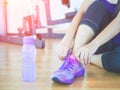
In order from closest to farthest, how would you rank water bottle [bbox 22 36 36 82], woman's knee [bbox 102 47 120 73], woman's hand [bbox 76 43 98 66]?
woman's hand [bbox 76 43 98 66], water bottle [bbox 22 36 36 82], woman's knee [bbox 102 47 120 73]

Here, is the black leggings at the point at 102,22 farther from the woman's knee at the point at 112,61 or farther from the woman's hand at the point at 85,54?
the woman's hand at the point at 85,54

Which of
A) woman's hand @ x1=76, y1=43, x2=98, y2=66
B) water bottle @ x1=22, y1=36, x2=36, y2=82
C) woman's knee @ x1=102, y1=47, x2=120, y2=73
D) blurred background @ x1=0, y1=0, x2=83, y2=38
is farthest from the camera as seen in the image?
blurred background @ x1=0, y1=0, x2=83, y2=38

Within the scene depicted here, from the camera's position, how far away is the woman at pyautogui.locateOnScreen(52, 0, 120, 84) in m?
1.29

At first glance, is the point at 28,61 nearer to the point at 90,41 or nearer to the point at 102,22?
the point at 90,41

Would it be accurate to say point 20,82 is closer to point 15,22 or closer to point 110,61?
point 110,61

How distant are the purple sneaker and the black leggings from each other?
17 centimetres

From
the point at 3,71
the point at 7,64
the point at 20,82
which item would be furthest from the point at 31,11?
the point at 20,82

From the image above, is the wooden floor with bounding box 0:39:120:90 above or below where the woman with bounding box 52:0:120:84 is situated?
below

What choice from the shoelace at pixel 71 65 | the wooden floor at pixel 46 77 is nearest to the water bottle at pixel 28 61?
the wooden floor at pixel 46 77

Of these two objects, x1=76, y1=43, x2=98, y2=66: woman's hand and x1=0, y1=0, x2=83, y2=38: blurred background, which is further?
x1=0, y1=0, x2=83, y2=38: blurred background

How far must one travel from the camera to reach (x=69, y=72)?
52.4 inches

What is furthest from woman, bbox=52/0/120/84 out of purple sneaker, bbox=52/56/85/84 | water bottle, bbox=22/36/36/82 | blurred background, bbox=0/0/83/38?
blurred background, bbox=0/0/83/38

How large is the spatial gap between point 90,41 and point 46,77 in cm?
30

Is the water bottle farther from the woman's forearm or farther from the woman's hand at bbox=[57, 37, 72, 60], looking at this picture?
the woman's forearm
